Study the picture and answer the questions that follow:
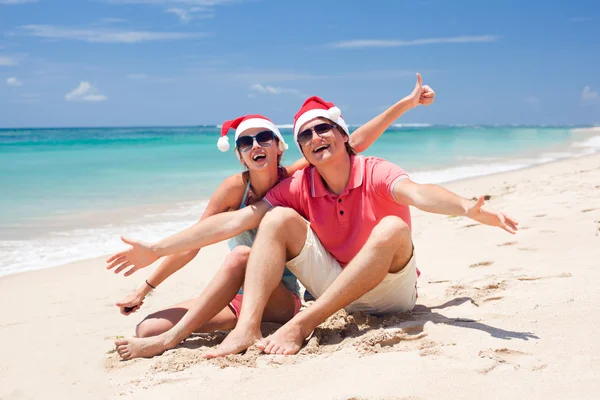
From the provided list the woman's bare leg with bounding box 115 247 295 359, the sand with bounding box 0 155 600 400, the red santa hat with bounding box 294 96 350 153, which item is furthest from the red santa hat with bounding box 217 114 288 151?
the sand with bounding box 0 155 600 400

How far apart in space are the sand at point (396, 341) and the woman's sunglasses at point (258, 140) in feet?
3.51

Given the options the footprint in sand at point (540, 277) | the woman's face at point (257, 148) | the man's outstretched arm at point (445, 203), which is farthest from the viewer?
the footprint in sand at point (540, 277)

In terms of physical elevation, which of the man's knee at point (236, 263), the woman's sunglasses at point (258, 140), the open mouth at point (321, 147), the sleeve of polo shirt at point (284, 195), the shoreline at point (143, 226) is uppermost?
the woman's sunglasses at point (258, 140)

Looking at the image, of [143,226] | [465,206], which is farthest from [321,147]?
[143,226]

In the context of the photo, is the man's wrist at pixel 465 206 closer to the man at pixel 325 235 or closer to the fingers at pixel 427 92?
the man at pixel 325 235

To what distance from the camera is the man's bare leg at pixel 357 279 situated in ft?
9.77

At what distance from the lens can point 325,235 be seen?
337 centimetres

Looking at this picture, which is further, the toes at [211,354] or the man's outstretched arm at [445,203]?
the toes at [211,354]

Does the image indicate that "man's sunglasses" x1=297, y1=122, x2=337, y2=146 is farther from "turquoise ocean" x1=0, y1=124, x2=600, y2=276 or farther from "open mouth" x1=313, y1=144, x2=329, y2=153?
"turquoise ocean" x1=0, y1=124, x2=600, y2=276

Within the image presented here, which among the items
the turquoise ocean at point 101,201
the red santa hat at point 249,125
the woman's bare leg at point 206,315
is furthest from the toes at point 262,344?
the turquoise ocean at point 101,201

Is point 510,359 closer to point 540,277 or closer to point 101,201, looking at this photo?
point 540,277

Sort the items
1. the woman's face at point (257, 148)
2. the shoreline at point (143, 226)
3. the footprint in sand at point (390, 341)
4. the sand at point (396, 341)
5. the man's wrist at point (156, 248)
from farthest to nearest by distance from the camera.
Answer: the shoreline at point (143, 226), the woman's face at point (257, 148), the man's wrist at point (156, 248), the footprint in sand at point (390, 341), the sand at point (396, 341)

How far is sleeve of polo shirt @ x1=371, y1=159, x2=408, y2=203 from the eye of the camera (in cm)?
316

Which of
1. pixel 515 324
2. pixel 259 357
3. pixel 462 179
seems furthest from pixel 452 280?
pixel 462 179
